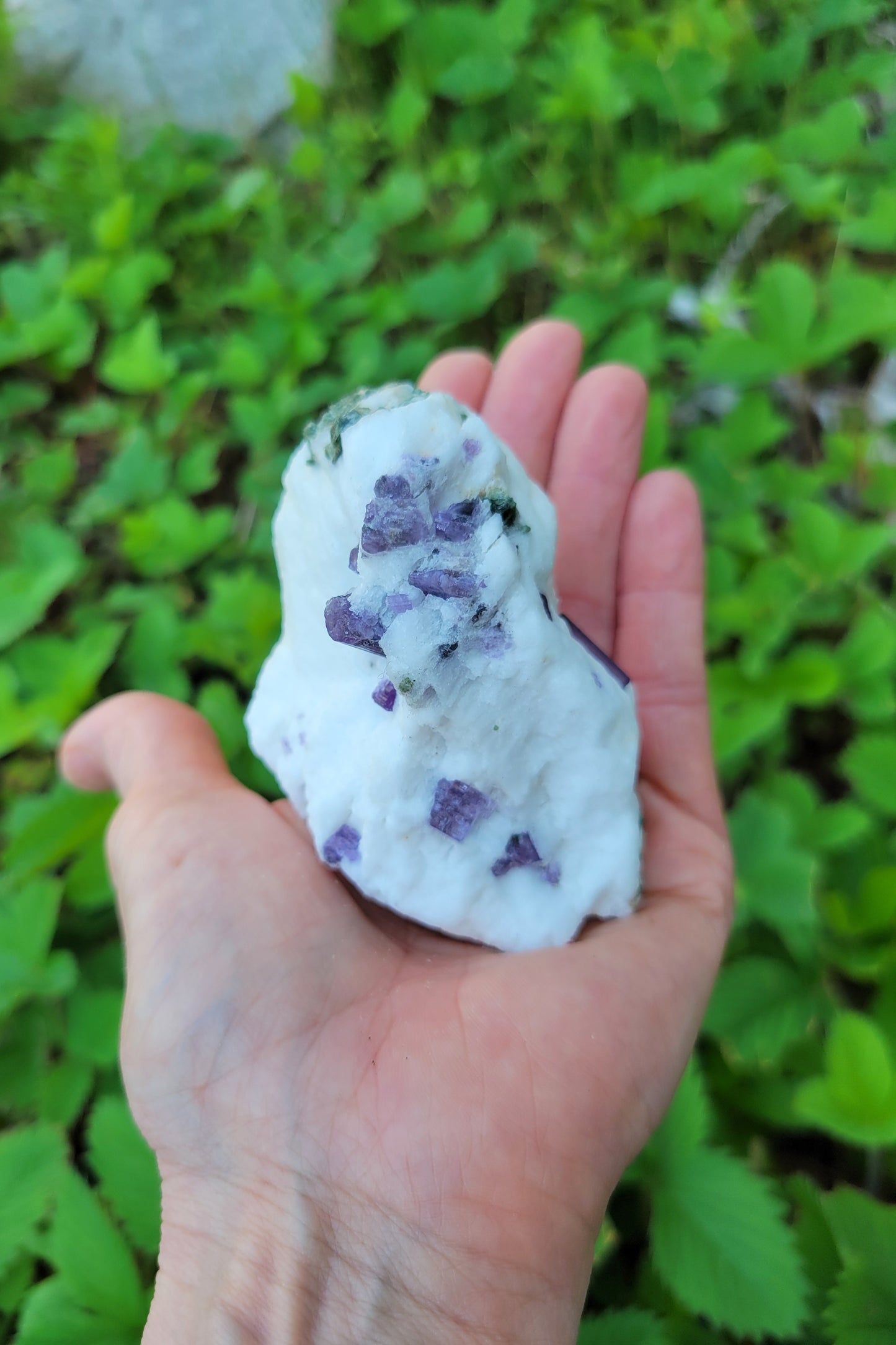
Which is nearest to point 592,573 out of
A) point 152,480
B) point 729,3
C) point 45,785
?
point 152,480

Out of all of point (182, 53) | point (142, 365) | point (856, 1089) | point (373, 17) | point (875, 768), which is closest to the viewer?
point (856, 1089)

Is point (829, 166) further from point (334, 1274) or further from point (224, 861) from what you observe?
point (334, 1274)

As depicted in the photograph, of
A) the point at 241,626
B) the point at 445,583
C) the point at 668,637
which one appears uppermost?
the point at 445,583

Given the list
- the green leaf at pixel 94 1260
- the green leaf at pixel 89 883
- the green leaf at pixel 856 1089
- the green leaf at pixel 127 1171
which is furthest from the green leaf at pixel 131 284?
the green leaf at pixel 856 1089

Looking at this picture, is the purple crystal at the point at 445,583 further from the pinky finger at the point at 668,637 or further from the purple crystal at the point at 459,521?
the pinky finger at the point at 668,637

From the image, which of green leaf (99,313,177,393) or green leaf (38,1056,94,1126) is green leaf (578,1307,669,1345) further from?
green leaf (99,313,177,393)

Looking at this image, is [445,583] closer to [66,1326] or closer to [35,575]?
[66,1326]

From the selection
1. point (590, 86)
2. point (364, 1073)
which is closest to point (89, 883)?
point (364, 1073)
